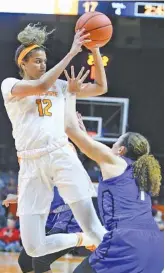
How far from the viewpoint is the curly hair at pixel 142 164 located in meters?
3.24

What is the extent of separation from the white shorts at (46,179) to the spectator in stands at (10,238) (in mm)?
1374

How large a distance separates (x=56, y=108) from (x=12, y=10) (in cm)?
96

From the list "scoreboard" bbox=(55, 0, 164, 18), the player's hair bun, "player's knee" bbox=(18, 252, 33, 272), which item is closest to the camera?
the player's hair bun

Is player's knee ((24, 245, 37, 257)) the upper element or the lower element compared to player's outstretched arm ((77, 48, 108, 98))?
lower

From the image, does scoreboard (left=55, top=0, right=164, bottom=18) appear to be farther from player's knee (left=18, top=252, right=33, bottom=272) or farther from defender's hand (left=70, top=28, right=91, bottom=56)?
player's knee (left=18, top=252, right=33, bottom=272)

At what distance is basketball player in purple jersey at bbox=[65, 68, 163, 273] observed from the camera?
10.0ft

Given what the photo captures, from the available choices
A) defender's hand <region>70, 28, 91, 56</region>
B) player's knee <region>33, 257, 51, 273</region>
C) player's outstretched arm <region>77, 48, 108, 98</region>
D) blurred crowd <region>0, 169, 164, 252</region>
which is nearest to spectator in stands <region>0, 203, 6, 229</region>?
blurred crowd <region>0, 169, 164, 252</region>

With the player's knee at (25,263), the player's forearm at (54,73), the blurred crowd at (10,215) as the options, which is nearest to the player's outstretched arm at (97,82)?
the player's forearm at (54,73)

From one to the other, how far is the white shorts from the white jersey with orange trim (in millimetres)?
59

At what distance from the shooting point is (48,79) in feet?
10.5

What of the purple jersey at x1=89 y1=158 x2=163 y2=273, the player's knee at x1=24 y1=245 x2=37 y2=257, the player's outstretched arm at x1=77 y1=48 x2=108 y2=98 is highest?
the player's outstretched arm at x1=77 y1=48 x2=108 y2=98

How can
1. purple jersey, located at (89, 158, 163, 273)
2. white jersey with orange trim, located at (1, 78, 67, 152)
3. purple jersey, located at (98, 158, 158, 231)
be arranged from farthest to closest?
white jersey with orange trim, located at (1, 78, 67, 152) → purple jersey, located at (98, 158, 158, 231) → purple jersey, located at (89, 158, 163, 273)

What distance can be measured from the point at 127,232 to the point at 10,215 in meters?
1.78

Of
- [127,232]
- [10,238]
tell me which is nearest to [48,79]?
[127,232]
